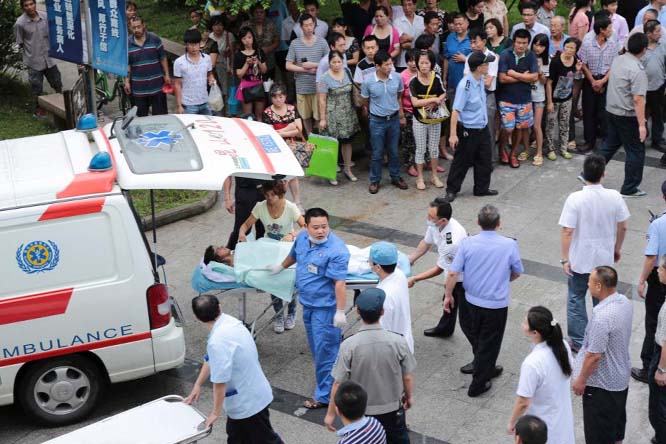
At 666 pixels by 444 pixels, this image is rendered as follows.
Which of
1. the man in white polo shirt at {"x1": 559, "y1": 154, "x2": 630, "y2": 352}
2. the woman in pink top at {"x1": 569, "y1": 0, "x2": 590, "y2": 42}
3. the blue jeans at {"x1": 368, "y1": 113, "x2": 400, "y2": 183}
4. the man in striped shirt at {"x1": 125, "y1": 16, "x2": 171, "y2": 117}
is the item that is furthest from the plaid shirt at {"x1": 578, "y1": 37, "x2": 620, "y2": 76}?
the man in striped shirt at {"x1": 125, "y1": 16, "x2": 171, "y2": 117}

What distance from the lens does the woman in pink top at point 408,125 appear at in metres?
12.3

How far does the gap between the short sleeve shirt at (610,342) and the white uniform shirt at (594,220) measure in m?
1.63

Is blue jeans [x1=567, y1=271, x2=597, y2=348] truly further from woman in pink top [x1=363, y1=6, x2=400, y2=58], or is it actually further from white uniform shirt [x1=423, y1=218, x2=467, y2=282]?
woman in pink top [x1=363, y1=6, x2=400, y2=58]

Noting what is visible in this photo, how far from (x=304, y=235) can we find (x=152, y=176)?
130 cm

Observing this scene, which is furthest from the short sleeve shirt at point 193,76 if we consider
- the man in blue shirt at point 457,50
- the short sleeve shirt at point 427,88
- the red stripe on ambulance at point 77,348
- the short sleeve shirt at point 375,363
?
the short sleeve shirt at point 375,363

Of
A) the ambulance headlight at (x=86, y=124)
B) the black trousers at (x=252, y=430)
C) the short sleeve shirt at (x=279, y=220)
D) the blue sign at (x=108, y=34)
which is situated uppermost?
the blue sign at (x=108, y=34)

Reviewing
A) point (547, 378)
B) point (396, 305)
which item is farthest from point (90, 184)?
point (547, 378)

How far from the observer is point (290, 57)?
42.8 ft

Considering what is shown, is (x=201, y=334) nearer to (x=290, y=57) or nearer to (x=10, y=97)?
(x=290, y=57)

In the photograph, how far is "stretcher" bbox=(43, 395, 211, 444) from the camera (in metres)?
6.58

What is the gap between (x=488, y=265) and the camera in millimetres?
7848

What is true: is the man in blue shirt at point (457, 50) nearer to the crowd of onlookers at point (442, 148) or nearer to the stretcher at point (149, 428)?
the crowd of onlookers at point (442, 148)

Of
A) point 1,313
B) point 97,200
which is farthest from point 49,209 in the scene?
point 1,313

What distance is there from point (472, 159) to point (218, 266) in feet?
14.8
